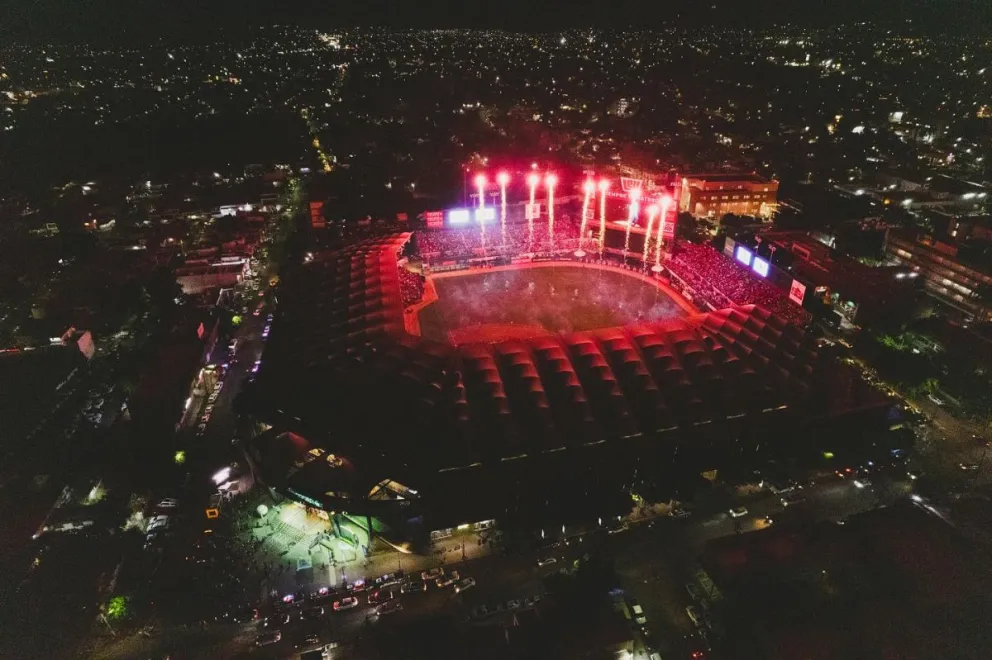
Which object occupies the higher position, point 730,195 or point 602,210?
point 602,210

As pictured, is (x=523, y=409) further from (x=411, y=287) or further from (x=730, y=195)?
(x=730, y=195)

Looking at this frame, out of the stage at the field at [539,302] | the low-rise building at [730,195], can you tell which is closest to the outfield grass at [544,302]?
the stage at the field at [539,302]

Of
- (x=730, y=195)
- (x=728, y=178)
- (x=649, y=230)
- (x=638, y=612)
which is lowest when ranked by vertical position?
(x=638, y=612)

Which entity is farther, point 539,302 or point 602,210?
point 602,210

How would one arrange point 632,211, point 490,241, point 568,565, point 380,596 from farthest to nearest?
point 490,241 → point 632,211 → point 568,565 → point 380,596

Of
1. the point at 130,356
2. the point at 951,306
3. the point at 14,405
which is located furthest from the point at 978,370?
the point at 14,405

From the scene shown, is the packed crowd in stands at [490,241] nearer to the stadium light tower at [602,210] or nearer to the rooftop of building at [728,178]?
the stadium light tower at [602,210]

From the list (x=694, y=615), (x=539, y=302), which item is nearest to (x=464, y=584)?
(x=694, y=615)

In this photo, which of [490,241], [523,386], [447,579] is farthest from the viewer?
[490,241]

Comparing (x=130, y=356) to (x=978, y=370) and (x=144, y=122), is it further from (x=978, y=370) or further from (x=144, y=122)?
(x=144, y=122)
